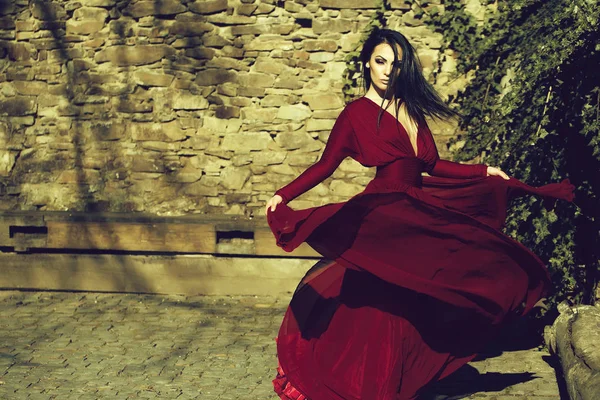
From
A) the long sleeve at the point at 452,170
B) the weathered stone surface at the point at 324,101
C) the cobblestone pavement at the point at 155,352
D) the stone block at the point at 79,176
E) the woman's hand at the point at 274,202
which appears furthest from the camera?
the stone block at the point at 79,176

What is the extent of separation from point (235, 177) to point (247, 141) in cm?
30

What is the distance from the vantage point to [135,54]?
26.4 ft

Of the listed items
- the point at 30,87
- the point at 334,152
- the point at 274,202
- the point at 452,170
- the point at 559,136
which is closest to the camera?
the point at 274,202

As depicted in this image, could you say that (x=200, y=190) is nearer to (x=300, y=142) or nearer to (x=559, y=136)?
(x=300, y=142)

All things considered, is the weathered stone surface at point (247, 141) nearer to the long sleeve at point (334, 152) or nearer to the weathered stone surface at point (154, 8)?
the weathered stone surface at point (154, 8)

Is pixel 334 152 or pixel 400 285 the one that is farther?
pixel 334 152

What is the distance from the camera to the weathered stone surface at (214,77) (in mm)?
7926

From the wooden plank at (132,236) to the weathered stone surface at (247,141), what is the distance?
671 millimetres

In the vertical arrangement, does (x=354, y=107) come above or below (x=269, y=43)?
above

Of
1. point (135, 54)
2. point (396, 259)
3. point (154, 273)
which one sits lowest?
point (154, 273)

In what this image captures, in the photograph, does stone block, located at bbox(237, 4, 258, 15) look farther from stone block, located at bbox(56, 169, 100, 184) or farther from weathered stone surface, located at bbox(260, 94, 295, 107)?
stone block, located at bbox(56, 169, 100, 184)

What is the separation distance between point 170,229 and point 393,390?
371 centimetres

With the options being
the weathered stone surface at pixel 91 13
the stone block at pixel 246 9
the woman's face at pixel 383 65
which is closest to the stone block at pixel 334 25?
the stone block at pixel 246 9

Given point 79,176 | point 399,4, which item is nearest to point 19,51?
point 79,176
